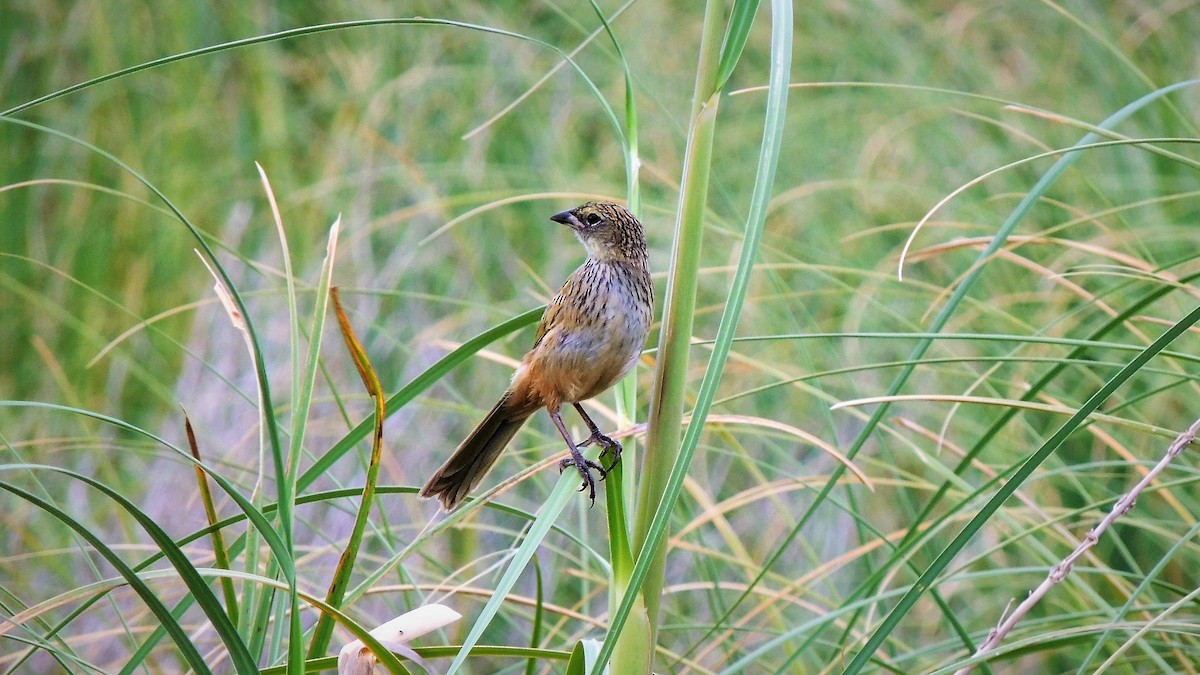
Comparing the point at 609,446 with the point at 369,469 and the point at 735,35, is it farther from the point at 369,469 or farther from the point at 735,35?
the point at 735,35

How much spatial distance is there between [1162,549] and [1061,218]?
129 centimetres

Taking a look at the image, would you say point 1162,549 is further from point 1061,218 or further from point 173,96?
point 173,96

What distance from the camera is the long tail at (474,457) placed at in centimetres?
185

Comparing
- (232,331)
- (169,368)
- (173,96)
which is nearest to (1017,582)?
(232,331)

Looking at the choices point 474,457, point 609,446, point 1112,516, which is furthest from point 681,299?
point 474,457

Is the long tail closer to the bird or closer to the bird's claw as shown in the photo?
the bird

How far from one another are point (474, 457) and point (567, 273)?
2.49 meters

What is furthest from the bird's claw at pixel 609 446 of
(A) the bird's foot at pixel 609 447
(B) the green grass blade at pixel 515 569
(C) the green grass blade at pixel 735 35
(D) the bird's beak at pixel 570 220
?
(D) the bird's beak at pixel 570 220

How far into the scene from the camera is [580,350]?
1.94m

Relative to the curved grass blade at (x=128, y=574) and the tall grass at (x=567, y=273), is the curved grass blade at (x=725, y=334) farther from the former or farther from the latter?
the tall grass at (x=567, y=273)

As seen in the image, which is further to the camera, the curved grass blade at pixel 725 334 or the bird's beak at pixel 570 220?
the bird's beak at pixel 570 220

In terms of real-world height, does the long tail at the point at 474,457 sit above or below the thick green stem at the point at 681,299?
below

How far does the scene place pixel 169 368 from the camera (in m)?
4.46

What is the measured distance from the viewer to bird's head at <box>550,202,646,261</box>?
2168 millimetres
